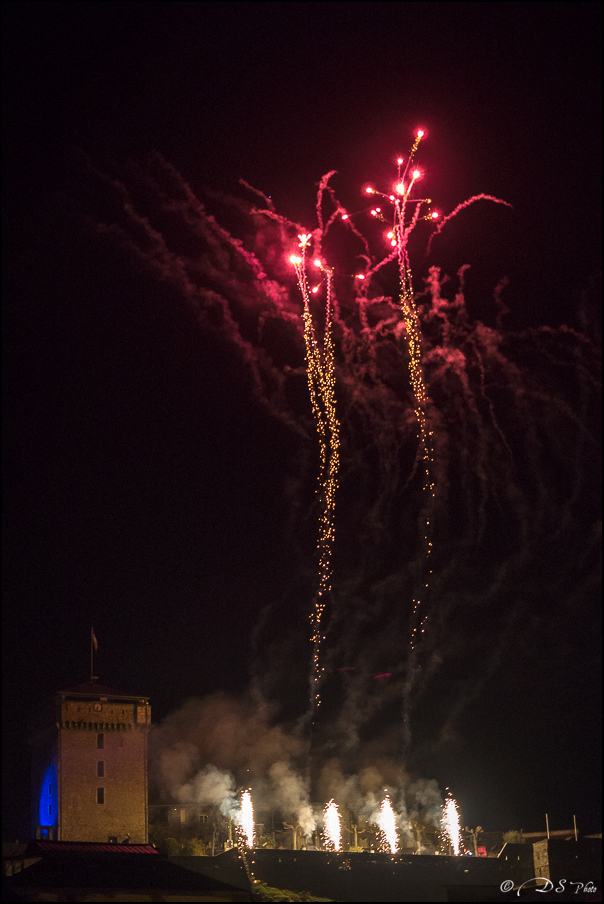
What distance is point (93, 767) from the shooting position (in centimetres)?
5538

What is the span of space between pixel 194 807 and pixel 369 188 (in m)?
39.6

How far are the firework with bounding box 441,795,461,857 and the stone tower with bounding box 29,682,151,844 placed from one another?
20.7m

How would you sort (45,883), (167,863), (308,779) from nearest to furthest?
(45,883) < (167,863) < (308,779)

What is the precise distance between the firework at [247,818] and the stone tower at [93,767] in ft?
26.4

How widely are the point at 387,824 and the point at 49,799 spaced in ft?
71.2

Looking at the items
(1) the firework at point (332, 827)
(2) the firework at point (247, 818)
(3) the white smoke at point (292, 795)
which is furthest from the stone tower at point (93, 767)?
(1) the firework at point (332, 827)

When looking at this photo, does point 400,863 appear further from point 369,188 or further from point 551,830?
point 369,188

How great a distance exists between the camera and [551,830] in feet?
227

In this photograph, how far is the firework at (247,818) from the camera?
6002 cm

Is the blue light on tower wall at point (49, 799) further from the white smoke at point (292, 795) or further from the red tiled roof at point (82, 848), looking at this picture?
the white smoke at point (292, 795)

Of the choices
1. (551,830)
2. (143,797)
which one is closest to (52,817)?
(143,797)

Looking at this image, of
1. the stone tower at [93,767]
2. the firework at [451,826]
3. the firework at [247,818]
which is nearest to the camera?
the stone tower at [93,767]
